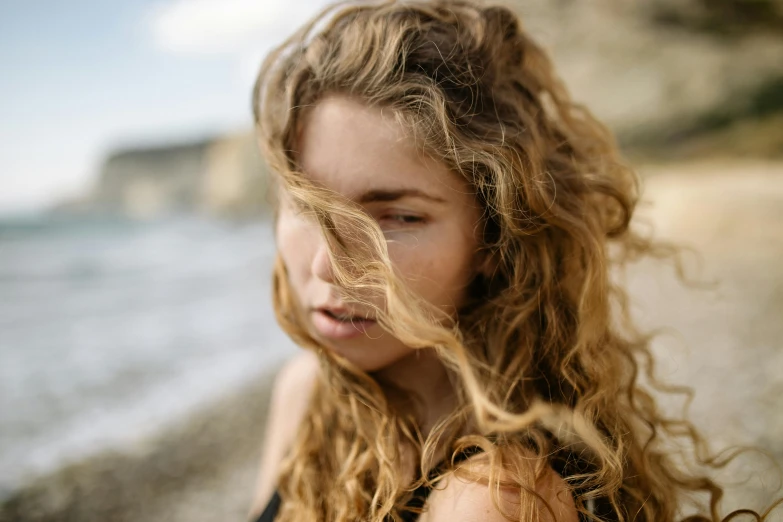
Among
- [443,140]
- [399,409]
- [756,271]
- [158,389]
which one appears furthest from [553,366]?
[756,271]

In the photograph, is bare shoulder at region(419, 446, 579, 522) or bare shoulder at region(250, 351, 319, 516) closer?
bare shoulder at region(419, 446, 579, 522)

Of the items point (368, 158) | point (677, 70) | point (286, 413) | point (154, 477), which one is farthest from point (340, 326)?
point (677, 70)

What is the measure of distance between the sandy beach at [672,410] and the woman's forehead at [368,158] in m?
1.31

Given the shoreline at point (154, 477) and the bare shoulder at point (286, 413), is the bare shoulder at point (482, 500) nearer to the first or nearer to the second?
the bare shoulder at point (286, 413)

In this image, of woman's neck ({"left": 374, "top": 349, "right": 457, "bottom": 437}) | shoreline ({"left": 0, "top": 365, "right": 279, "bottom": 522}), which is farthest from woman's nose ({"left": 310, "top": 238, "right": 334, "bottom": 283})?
shoreline ({"left": 0, "top": 365, "right": 279, "bottom": 522})

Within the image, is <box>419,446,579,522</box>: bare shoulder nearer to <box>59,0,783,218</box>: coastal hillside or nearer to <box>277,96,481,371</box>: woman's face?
<box>277,96,481,371</box>: woman's face

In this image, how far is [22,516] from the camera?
309 cm

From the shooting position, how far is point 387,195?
140 cm

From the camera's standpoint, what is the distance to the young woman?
1.38m

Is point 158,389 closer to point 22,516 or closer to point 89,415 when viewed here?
point 89,415

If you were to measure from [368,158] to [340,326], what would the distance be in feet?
1.48

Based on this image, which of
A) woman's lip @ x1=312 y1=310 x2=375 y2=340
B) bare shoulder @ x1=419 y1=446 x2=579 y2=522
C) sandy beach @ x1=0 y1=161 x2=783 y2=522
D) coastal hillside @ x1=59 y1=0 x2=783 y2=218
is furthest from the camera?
coastal hillside @ x1=59 y1=0 x2=783 y2=218

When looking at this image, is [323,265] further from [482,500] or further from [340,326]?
[482,500]

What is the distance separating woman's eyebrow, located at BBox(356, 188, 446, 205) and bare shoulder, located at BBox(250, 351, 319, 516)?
0.84 m
